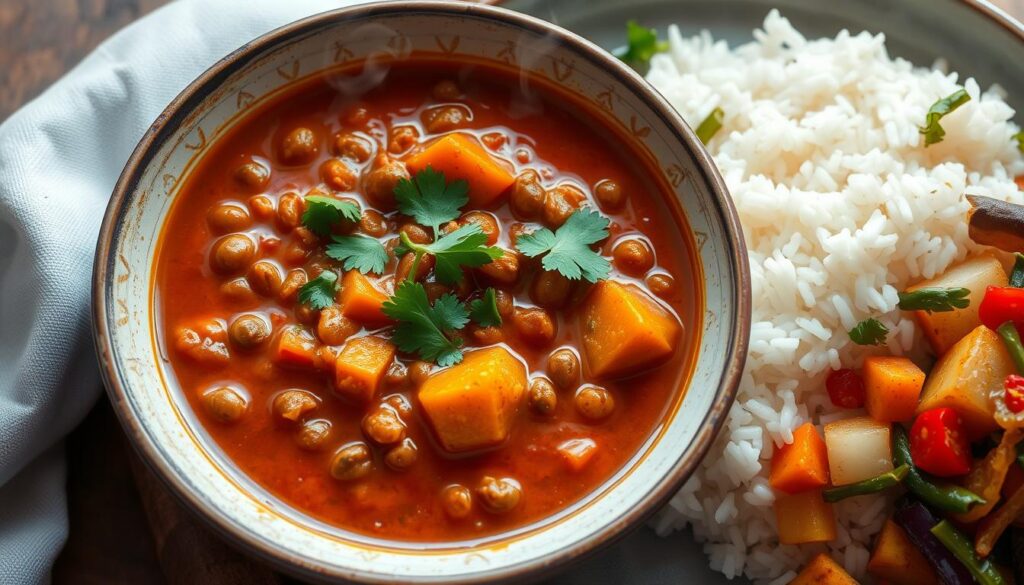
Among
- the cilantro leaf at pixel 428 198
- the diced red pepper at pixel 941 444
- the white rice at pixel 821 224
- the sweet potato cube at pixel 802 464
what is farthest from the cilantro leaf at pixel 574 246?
the diced red pepper at pixel 941 444

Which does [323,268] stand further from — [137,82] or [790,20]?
[790,20]

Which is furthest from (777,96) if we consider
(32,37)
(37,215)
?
(32,37)

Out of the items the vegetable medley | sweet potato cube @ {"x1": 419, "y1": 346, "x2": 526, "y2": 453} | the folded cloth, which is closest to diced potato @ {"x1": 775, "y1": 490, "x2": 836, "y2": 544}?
the vegetable medley

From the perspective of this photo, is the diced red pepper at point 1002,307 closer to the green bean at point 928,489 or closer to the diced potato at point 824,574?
the green bean at point 928,489

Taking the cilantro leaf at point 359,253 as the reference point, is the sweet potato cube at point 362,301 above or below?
below

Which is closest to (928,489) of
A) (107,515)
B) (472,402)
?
(472,402)

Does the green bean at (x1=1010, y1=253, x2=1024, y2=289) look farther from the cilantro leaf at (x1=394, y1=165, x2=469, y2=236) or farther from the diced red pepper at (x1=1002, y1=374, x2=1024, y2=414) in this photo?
the cilantro leaf at (x1=394, y1=165, x2=469, y2=236)
